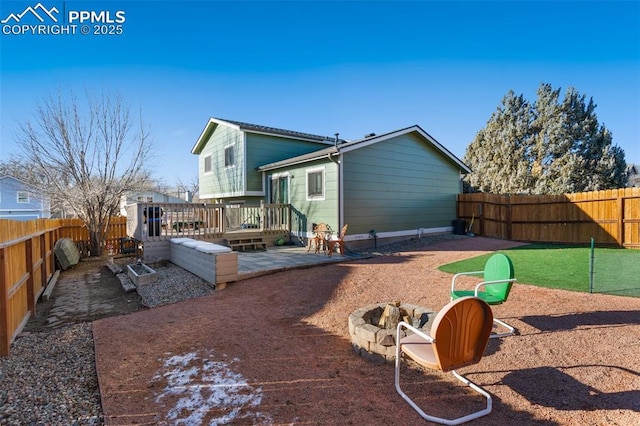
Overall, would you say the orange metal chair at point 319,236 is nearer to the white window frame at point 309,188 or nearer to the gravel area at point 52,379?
the white window frame at point 309,188

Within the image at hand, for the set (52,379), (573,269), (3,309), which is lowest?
(52,379)

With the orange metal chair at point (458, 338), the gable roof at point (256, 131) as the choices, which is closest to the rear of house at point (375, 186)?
the gable roof at point (256, 131)

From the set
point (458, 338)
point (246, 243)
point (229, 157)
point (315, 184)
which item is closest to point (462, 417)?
point (458, 338)

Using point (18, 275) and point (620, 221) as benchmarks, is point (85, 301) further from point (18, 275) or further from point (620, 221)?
point (620, 221)

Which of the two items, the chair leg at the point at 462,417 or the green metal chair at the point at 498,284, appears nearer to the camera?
the chair leg at the point at 462,417

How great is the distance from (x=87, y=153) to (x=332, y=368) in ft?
44.4

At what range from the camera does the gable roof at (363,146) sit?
34.6 ft

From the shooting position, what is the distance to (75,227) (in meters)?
12.6

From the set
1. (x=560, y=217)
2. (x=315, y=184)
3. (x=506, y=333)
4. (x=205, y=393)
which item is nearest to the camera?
(x=205, y=393)

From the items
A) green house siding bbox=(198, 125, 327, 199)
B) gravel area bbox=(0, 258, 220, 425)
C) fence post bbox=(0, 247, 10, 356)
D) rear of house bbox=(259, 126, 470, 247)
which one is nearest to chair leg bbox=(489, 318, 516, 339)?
gravel area bbox=(0, 258, 220, 425)

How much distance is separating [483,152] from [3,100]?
28.6 metres

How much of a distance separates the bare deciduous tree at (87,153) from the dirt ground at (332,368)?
353 inches

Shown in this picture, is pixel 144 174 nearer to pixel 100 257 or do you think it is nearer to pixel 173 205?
pixel 100 257

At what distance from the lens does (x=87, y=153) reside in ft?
40.4
